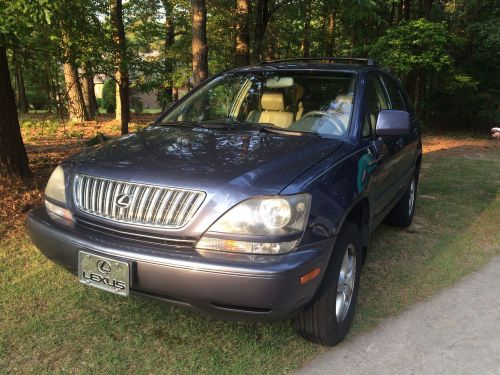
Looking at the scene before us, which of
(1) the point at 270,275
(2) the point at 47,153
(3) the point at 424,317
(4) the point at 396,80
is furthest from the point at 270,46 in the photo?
(1) the point at 270,275

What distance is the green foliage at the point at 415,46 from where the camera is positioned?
13070 mm

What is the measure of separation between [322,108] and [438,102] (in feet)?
49.2

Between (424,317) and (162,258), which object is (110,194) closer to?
(162,258)

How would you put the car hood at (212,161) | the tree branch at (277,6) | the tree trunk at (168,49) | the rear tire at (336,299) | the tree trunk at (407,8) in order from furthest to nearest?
1. the tree trunk at (407,8)
2. the tree branch at (277,6)
3. the tree trunk at (168,49)
4. the rear tire at (336,299)
5. the car hood at (212,161)

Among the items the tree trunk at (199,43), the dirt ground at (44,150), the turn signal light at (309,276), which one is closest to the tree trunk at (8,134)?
the dirt ground at (44,150)

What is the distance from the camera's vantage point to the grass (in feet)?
8.70

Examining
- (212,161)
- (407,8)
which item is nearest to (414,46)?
(407,8)

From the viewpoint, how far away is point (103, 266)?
2467mm

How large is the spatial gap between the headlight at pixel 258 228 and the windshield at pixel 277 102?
115 cm

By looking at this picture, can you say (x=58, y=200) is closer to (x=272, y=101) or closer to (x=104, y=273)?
(x=104, y=273)

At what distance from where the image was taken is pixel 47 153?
29.2 ft

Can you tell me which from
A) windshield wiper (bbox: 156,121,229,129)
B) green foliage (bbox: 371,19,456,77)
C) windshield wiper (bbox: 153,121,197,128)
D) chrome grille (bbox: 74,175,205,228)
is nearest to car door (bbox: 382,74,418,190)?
windshield wiper (bbox: 156,121,229,129)

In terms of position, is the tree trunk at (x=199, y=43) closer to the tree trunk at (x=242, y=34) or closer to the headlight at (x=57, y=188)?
the tree trunk at (x=242, y=34)

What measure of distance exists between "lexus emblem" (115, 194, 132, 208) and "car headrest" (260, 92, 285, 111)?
1.71 m
